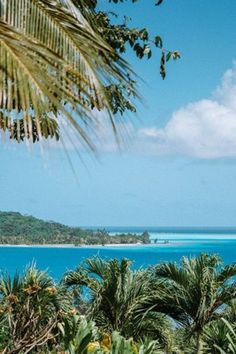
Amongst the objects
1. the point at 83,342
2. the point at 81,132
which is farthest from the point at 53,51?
the point at 83,342

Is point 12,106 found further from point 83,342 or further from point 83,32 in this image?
point 83,342

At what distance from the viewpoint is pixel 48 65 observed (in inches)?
76.2

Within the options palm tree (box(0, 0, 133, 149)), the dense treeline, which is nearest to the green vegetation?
palm tree (box(0, 0, 133, 149))

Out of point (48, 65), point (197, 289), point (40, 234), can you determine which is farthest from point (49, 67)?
point (40, 234)

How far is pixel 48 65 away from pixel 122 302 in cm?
632

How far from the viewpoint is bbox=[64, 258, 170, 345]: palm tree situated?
26.3ft

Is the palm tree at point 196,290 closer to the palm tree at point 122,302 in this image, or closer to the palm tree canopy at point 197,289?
the palm tree canopy at point 197,289

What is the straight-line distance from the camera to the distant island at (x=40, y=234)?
65062 millimetres

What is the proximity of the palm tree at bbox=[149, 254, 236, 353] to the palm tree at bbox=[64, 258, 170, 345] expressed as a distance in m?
0.19

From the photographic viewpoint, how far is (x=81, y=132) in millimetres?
1756

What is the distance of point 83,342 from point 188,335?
17.4ft

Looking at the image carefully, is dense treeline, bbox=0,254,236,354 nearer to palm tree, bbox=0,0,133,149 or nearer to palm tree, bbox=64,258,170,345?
palm tree, bbox=64,258,170,345

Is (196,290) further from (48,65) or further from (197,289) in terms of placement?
(48,65)

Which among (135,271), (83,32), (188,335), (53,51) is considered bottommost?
(188,335)
